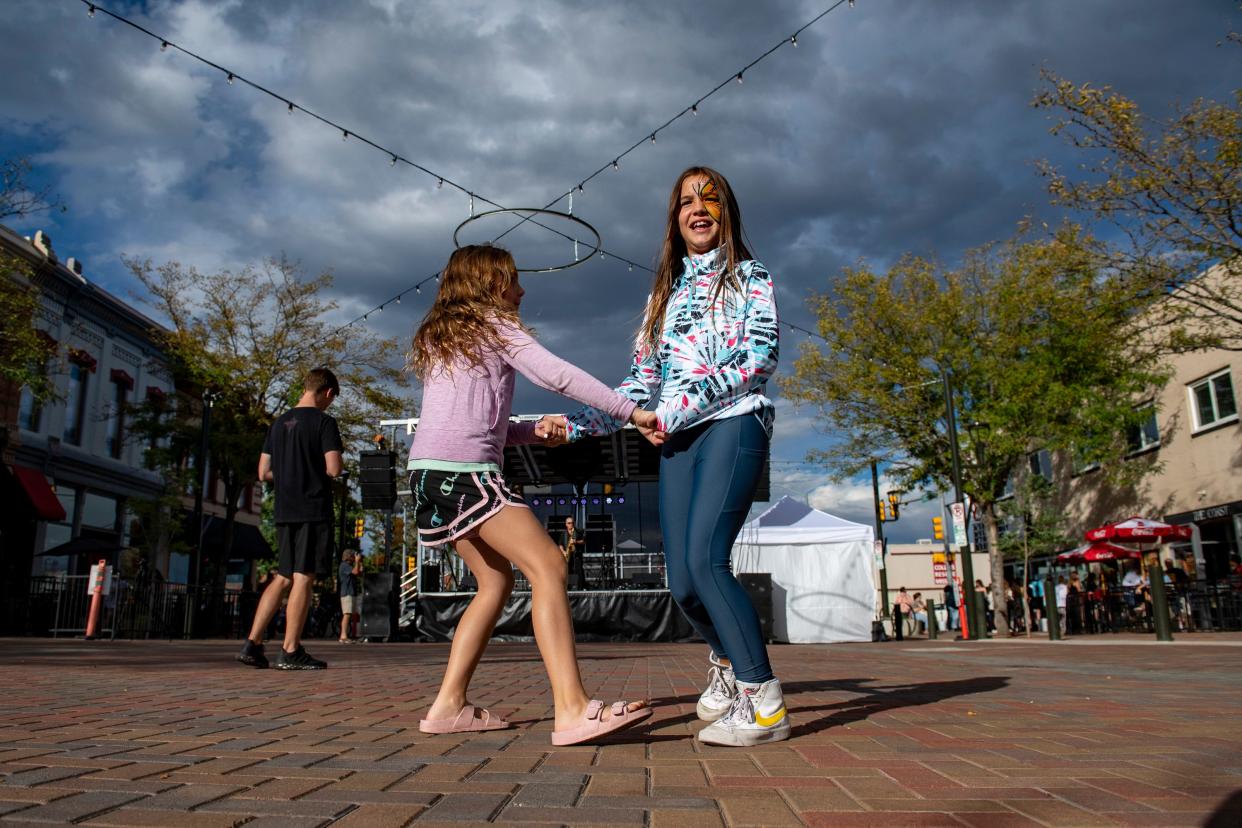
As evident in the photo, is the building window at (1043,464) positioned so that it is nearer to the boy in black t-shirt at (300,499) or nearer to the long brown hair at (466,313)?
the boy in black t-shirt at (300,499)

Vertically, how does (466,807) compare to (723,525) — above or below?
below

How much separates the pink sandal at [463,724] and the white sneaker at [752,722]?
2.61 feet

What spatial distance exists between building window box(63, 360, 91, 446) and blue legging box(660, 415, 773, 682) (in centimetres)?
2742

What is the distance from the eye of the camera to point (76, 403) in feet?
85.7

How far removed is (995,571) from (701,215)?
23.3 metres

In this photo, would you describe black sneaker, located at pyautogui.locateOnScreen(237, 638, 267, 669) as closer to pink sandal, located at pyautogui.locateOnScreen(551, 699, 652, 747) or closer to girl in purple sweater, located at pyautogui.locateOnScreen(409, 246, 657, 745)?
girl in purple sweater, located at pyautogui.locateOnScreen(409, 246, 657, 745)

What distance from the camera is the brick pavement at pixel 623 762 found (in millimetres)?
1902

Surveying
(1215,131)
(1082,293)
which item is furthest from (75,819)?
(1082,293)

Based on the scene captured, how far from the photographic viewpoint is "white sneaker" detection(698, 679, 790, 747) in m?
2.83

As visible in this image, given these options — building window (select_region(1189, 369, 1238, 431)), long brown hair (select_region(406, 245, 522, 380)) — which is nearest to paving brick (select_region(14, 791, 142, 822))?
long brown hair (select_region(406, 245, 522, 380))

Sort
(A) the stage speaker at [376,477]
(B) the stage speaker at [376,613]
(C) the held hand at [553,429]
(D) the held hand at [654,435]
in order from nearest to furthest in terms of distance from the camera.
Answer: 1. (D) the held hand at [654,435]
2. (C) the held hand at [553,429]
3. (A) the stage speaker at [376,477]
4. (B) the stage speaker at [376,613]

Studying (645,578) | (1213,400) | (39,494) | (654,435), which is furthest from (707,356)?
(39,494)

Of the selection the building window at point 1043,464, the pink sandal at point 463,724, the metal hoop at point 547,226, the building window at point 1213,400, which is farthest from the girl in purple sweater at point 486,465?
the building window at point 1043,464

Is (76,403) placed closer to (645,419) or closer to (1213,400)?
(645,419)
